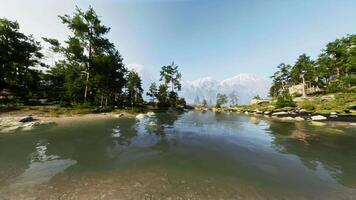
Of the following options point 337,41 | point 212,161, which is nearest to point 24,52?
point 212,161

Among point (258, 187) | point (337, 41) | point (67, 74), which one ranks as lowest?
point (258, 187)

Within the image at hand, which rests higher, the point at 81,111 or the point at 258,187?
the point at 81,111

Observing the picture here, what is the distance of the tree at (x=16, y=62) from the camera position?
125 feet

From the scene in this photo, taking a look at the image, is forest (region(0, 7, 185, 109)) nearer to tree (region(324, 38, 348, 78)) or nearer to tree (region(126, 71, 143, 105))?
tree (region(126, 71, 143, 105))

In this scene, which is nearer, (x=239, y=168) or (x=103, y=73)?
(x=239, y=168)

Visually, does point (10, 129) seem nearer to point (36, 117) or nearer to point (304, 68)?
point (36, 117)

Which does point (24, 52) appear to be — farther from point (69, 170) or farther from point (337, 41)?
point (337, 41)

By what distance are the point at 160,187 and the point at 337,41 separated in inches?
3497

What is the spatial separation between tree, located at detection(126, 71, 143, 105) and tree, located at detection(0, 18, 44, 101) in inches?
1012

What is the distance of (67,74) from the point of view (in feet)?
133

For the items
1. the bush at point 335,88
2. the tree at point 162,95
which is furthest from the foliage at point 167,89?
the bush at point 335,88

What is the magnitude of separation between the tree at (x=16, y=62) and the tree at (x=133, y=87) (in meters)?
25.7

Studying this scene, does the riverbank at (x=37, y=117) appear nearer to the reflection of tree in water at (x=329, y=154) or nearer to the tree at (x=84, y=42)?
the tree at (x=84, y=42)

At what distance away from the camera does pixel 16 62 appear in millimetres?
40031
